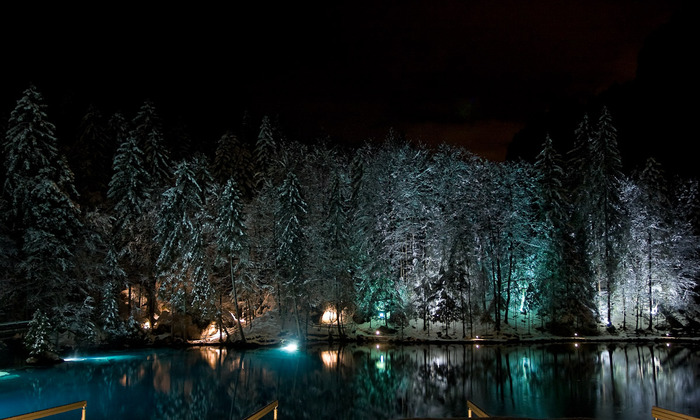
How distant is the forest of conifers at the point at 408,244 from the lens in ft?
124

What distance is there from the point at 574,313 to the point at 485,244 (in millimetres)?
8406

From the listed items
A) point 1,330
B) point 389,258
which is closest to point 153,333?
point 1,330

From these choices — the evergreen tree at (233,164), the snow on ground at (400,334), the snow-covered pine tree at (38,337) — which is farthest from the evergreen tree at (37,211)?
the evergreen tree at (233,164)

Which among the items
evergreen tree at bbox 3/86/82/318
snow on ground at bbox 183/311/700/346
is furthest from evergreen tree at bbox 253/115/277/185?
evergreen tree at bbox 3/86/82/318

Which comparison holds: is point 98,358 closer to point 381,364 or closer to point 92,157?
point 381,364

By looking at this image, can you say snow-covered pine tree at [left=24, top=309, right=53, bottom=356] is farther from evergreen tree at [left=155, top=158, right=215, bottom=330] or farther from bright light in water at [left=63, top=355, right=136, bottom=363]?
evergreen tree at [left=155, top=158, right=215, bottom=330]

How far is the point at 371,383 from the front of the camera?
24641mm

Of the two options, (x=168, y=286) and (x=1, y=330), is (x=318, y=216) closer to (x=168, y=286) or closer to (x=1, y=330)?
(x=168, y=286)

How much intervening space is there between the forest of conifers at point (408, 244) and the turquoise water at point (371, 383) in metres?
4.99

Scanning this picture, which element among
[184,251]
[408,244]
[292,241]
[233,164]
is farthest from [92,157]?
[408,244]

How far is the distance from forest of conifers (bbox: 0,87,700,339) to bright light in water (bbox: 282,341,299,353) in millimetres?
1940

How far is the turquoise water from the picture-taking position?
19.7m

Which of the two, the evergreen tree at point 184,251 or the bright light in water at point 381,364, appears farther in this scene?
the evergreen tree at point 184,251

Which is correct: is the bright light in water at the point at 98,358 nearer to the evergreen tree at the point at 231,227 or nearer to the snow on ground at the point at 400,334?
the snow on ground at the point at 400,334
